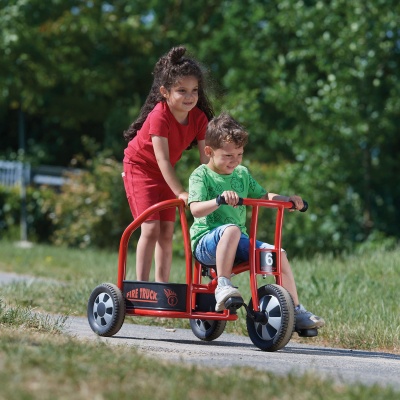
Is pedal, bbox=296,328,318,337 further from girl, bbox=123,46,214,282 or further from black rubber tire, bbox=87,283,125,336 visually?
girl, bbox=123,46,214,282

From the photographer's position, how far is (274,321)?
554 centimetres

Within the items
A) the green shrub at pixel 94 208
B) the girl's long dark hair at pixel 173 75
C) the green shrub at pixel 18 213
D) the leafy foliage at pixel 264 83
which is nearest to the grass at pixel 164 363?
the girl's long dark hair at pixel 173 75

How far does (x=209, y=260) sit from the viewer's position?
5793 millimetres

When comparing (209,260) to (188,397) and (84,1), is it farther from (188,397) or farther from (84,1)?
(84,1)

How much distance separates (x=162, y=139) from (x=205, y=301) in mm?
1077

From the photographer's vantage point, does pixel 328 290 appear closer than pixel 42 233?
Yes

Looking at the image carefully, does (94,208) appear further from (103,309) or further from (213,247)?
(213,247)

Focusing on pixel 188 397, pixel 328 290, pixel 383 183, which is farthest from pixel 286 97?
pixel 188 397

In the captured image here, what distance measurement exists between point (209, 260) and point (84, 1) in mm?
13471

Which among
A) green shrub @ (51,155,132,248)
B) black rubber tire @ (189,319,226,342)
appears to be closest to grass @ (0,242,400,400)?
black rubber tire @ (189,319,226,342)

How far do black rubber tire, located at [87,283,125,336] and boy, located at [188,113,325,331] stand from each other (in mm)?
578

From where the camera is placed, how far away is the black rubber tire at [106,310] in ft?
19.7

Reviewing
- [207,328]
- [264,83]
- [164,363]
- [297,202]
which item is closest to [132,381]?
[164,363]

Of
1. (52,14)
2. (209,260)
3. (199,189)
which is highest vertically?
(52,14)
